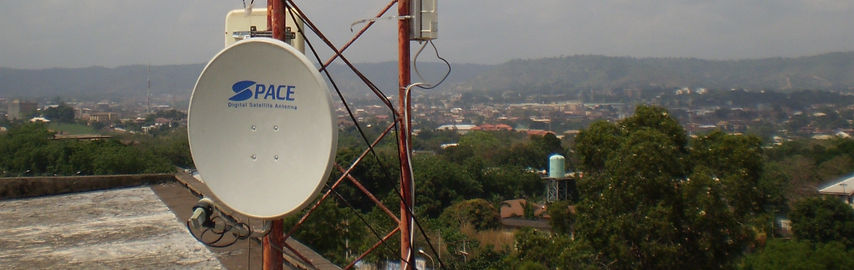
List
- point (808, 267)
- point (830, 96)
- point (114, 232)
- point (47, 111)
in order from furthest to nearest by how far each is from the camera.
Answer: point (830, 96) < point (47, 111) < point (808, 267) < point (114, 232)

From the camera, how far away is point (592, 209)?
50.9 ft

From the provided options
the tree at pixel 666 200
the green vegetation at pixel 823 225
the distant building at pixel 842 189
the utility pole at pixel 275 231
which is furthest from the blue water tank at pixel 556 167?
the utility pole at pixel 275 231

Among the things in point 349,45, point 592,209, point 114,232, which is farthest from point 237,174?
point 592,209

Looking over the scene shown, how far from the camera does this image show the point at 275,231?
3367 millimetres

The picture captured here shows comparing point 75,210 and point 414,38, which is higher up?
point 414,38

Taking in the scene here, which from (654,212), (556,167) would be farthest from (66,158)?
(654,212)

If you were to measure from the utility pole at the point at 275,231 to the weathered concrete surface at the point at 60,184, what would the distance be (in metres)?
8.90

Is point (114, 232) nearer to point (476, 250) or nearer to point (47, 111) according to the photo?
point (476, 250)

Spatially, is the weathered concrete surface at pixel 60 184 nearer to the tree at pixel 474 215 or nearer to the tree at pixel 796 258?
the tree at pixel 796 258

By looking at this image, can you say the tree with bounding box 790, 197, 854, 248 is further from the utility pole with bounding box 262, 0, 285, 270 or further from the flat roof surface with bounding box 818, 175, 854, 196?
the utility pole with bounding box 262, 0, 285, 270

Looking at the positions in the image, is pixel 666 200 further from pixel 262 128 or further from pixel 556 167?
pixel 556 167

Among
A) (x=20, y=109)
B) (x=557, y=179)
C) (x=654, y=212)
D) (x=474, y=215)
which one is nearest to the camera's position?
(x=654, y=212)

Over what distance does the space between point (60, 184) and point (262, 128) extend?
9.19 m

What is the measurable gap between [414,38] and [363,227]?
14553 mm
